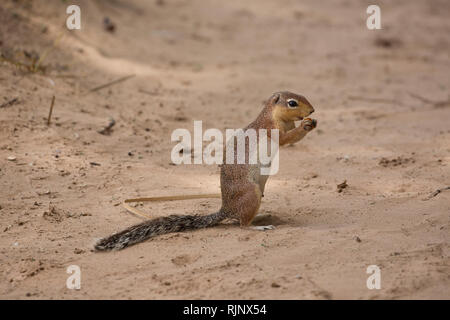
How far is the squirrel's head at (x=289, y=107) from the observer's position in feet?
13.6

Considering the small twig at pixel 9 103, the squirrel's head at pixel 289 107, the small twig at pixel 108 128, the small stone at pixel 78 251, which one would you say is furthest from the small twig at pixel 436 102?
the small stone at pixel 78 251

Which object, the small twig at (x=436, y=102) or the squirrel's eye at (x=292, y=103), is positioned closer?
the squirrel's eye at (x=292, y=103)

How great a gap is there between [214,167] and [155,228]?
180cm

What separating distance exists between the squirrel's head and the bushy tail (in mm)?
886

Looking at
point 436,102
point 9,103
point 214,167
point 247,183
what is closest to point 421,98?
point 436,102

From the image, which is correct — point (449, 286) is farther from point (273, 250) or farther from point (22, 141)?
point (22, 141)

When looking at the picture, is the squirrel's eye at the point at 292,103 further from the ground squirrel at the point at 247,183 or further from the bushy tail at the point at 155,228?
the bushy tail at the point at 155,228

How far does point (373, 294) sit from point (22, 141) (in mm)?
3903

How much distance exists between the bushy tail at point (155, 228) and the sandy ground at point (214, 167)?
0.26 ft

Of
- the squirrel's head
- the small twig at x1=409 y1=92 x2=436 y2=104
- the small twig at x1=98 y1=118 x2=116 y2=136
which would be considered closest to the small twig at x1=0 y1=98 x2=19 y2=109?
the small twig at x1=98 y1=118 x2=116 y2=136

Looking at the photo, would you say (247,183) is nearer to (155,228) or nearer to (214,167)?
(155,228)

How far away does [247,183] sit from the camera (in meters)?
4.11

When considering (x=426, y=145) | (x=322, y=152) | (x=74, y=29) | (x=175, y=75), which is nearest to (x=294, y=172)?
(x=322, y=152)

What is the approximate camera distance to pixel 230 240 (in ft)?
13.1
